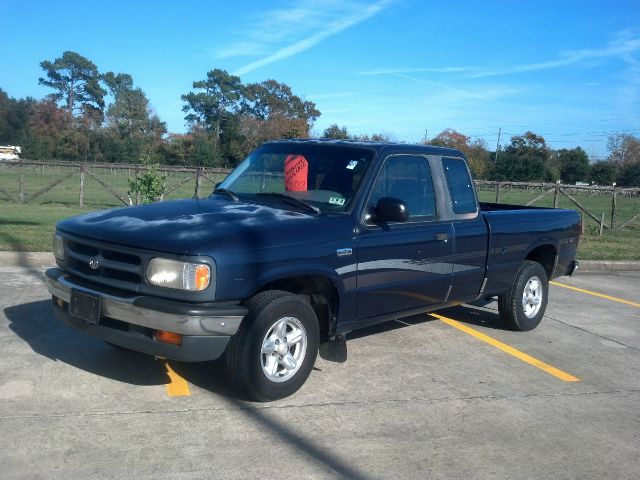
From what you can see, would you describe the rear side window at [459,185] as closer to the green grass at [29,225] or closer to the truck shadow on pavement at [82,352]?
the truck shadow on pavement at [82,352]

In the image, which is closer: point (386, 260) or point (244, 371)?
point (244, 371)

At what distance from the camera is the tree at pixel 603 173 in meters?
59.8

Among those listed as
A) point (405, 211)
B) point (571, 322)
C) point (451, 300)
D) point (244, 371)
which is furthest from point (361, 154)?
point (571, 322)

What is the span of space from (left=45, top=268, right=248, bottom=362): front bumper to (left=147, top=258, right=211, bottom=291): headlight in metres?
0.12

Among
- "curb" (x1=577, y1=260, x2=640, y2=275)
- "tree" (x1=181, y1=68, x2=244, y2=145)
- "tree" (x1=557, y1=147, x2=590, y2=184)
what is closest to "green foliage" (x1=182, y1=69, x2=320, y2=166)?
"tree" (x1=181, y1=68, x2=244, y2=145)

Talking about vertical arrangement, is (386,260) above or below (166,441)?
above

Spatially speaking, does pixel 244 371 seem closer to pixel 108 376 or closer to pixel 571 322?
pixel 108 376

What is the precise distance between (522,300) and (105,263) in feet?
15.3

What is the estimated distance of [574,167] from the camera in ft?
205

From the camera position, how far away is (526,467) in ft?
13.1

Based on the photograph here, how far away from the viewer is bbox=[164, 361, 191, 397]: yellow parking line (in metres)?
4.84

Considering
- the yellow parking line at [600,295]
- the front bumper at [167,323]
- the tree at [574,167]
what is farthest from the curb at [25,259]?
the tree at [574,167]

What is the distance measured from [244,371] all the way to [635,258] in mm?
11982

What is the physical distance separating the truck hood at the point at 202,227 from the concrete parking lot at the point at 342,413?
1.18 meters
